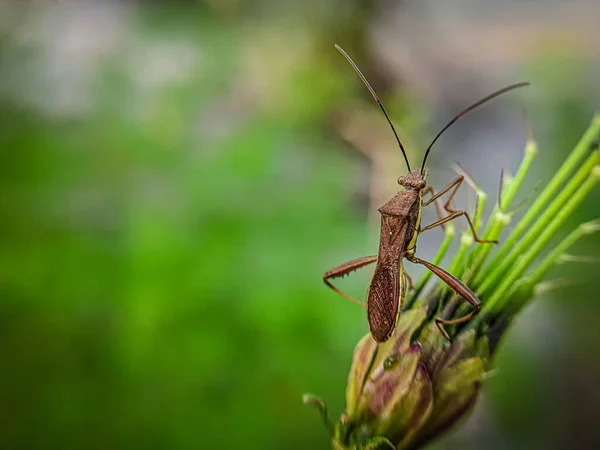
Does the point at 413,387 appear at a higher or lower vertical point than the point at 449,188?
lower

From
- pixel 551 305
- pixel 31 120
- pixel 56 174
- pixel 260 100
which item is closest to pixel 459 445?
pixel 551 305

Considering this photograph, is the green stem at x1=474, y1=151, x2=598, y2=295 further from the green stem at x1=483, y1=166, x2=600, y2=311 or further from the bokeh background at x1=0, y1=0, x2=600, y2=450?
the bokeh background at x1=0, y1=0, x2=600, y2=450

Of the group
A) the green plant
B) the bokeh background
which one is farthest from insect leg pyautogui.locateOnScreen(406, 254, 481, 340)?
the bokeh background

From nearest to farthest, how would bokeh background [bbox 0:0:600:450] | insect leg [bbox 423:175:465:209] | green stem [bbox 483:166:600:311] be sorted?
green stem [bbox 483:166:600:311] → insect leg [bbox 423:175:465:209] → bokeh background [bbox 0:0:600:450]

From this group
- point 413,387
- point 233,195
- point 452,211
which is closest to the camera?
point 413,387

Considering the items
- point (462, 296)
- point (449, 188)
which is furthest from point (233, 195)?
point (462, 296)

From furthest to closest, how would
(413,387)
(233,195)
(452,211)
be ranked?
(233,195) < (452,211) < (413,387)

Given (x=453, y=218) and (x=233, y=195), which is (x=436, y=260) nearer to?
(x=453, y=218)

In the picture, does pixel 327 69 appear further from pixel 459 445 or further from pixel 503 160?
pixel 459 445

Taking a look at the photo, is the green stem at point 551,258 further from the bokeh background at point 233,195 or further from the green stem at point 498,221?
the bokeh background at point 233,195
